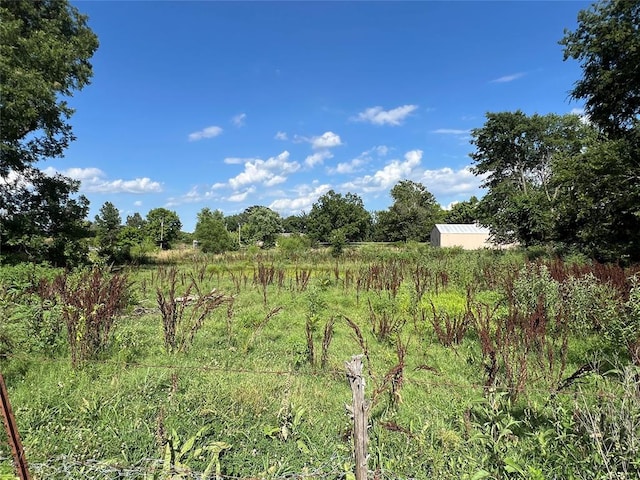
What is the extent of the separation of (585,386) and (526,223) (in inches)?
836

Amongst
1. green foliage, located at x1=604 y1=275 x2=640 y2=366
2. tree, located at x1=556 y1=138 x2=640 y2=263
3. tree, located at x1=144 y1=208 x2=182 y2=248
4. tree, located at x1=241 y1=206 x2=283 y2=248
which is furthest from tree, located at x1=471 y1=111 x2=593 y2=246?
tree, located at x1=144 y1=208 x2=182 y2=248

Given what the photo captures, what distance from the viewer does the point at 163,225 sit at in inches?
1670

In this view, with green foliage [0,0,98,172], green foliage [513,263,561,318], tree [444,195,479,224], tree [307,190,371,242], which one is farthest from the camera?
tree [444,195,479,224]

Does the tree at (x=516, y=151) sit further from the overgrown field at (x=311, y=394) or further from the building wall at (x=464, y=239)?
the overgrown field at (x=311, y=394)

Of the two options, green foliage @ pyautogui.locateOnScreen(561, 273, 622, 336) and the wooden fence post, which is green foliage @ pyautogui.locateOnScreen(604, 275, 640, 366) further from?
the wooden fence post

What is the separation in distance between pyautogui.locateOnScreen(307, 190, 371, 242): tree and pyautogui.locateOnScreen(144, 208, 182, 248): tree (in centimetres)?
1687

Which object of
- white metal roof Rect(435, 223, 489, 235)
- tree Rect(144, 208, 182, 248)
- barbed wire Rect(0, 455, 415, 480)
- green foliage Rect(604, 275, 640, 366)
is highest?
tree Rect(144, 208, 182, 248)

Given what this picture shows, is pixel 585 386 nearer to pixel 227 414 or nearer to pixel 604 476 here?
pixel 604 476

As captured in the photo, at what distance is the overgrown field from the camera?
87.9 inches

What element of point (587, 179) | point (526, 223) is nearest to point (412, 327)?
point (587, 179)

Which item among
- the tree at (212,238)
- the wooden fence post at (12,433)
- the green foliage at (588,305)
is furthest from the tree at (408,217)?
the wooden fence post at (12,433)

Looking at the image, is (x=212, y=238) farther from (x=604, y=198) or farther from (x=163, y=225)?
(x=604, y=198)

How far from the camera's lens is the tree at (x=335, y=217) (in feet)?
148

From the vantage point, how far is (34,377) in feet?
11.9
